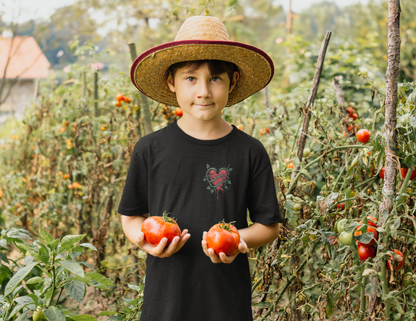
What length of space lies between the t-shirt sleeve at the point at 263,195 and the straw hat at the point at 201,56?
30 cm

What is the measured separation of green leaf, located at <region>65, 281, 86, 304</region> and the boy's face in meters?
0.74

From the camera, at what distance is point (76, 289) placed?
130 cm

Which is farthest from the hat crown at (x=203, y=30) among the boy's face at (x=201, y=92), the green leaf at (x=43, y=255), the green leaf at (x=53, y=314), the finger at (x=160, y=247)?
the green leaf at (x=53, y=314)

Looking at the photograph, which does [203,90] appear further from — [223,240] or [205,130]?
[223,240]

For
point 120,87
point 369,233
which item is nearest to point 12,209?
point 120,87

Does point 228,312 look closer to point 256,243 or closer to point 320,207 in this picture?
point 256,243

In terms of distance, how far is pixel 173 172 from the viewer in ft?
3.79

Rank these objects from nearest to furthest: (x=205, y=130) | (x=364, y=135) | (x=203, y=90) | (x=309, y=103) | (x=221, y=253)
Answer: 1. (x=221, y=253)
2. (x=203, y=90)
3. (x=205, y=130)
4. (x=364, y=135)
5. (x=309, y=103)

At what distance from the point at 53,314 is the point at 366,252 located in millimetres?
1089

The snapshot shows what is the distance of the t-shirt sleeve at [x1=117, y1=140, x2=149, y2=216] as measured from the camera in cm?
120

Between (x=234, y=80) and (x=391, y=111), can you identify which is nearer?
(x=391, y=111)

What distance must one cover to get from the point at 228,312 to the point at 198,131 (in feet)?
1.88

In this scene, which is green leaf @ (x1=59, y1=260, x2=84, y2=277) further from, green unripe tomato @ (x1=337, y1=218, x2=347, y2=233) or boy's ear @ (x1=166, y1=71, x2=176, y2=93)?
green unripe tomato @ (x1=337, y1=218, x2=347, y2=233)

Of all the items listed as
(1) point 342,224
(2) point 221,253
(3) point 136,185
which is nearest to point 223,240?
(2) point 221,253
